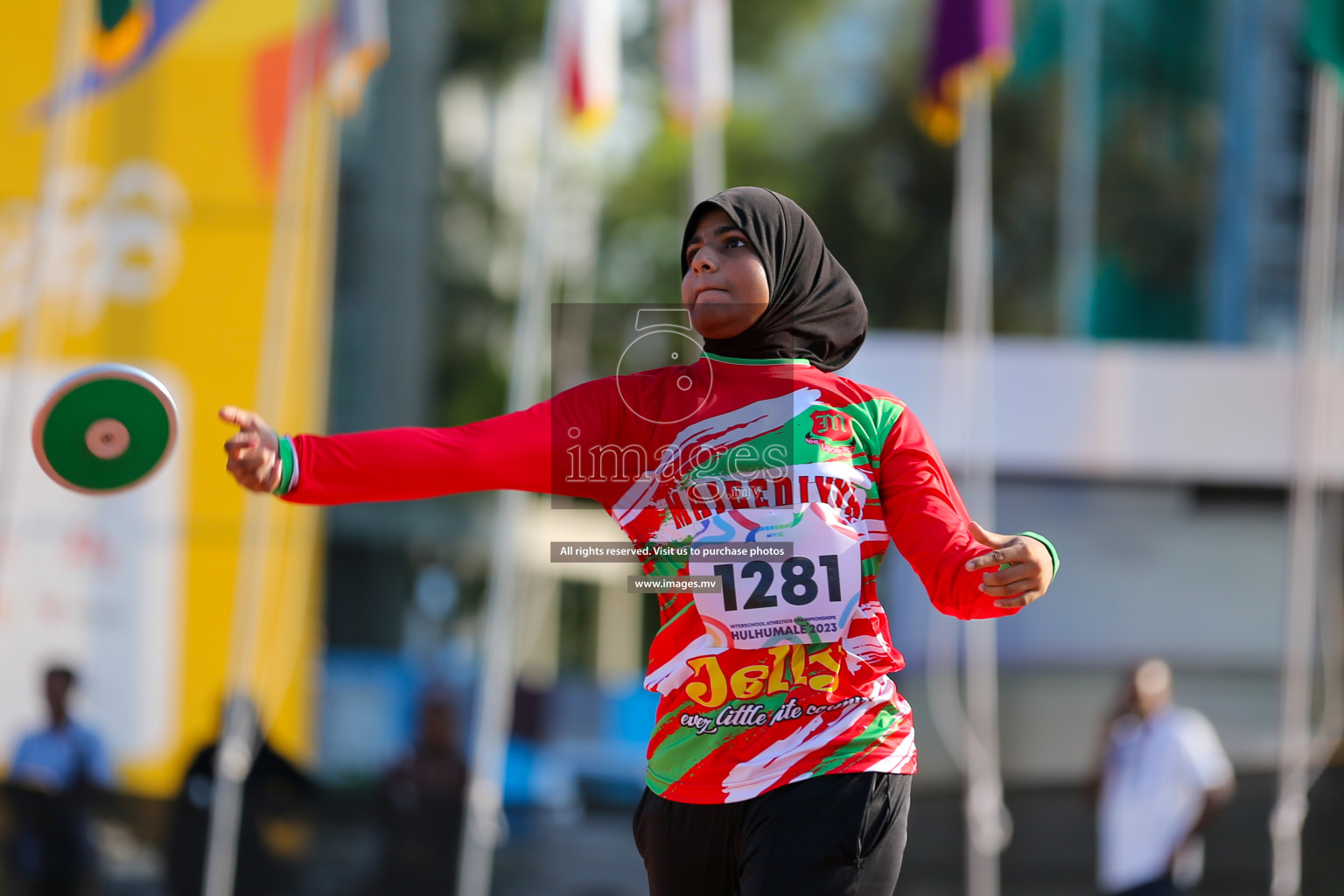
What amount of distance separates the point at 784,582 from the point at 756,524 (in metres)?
0.10

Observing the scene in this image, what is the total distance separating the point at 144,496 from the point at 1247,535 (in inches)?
238

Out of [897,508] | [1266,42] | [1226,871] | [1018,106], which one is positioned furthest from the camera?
[1018,106]

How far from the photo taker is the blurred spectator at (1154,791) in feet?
19.1

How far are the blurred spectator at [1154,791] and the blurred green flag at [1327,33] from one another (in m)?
2.65

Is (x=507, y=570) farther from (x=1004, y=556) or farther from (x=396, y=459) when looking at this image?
(x=1004, y=556)

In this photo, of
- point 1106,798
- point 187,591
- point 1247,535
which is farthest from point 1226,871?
point 187,591

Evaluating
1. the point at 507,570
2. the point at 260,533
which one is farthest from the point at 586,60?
the point at 260,533

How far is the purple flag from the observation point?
244 inches

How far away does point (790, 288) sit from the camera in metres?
2.23

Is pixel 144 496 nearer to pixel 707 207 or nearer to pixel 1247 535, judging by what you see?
pixel 707 207

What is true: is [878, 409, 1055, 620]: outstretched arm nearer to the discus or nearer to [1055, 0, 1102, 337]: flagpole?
the discus

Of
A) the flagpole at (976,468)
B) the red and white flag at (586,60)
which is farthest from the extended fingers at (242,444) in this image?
the red and white flag at (586,60)

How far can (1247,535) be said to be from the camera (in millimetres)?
8062

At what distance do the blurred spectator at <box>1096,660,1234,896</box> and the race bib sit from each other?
4268 mm
